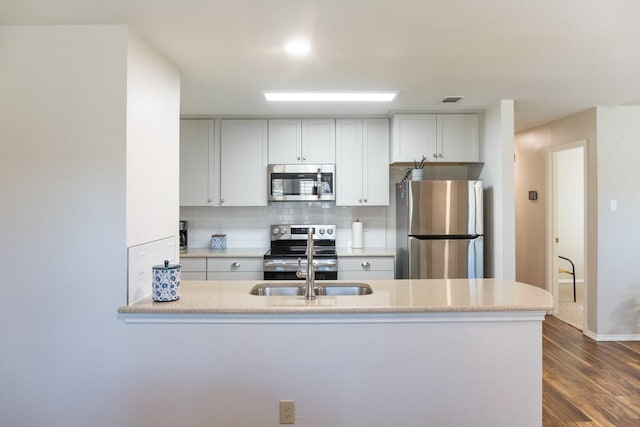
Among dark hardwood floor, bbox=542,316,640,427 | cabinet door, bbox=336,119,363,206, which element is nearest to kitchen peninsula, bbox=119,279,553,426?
dark hardwood floor, bbox=542,316,640,427

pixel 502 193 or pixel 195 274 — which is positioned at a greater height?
pixel 502 193

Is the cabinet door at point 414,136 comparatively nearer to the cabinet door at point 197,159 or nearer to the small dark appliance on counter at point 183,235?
the cabinet door at point 197,159

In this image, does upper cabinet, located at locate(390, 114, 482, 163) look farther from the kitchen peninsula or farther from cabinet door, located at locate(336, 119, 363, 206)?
the kitchen peninsula

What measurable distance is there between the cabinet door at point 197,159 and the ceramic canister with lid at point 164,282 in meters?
2.18

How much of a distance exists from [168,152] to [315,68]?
43.8 inches

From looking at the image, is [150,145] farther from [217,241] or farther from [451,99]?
[451,99]

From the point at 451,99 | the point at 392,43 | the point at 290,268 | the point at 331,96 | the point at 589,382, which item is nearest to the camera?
the point at 392,43

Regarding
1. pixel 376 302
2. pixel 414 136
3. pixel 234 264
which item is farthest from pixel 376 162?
pixel 376 302

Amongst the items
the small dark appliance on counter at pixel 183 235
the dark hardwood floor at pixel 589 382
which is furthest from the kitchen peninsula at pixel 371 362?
the small dark appliance on counter at pixel 183 235

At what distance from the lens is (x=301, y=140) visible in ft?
13.8

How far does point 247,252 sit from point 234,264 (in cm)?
22

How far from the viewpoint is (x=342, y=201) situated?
4.25 m

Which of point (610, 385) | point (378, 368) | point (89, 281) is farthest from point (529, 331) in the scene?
point (89, 281)

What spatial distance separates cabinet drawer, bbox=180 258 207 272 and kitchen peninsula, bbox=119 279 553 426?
6.38 ft
